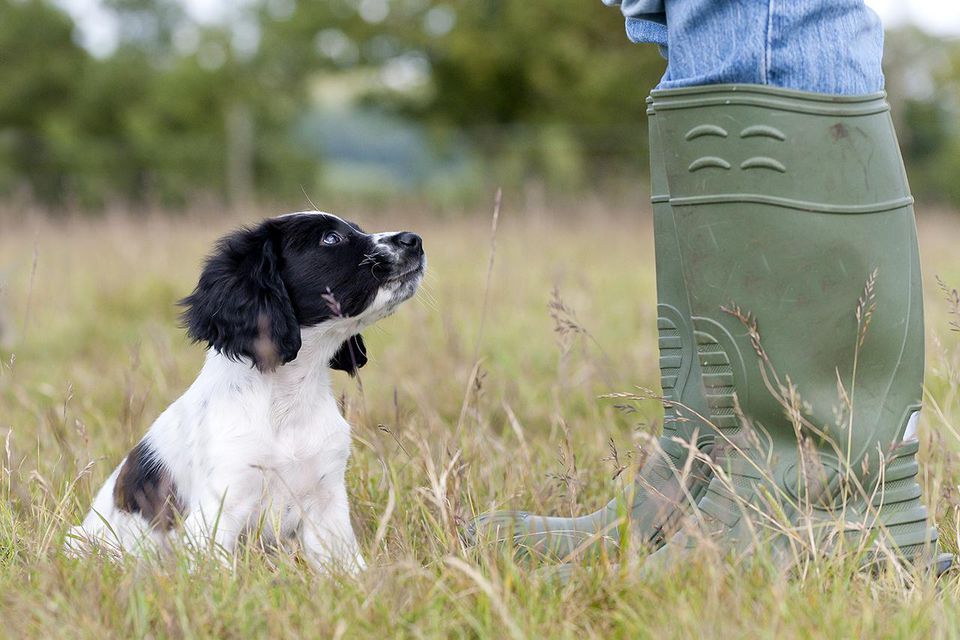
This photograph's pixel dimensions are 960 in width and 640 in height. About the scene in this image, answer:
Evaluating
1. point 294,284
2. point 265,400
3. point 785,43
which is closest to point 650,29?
point 785,43

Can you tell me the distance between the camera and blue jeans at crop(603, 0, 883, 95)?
2.01 meters

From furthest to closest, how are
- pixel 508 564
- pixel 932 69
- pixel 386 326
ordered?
pixel 932 69 → pixel 386 326 → pixel 508 564

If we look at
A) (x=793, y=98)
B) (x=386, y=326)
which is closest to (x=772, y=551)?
(x=793, y=98)

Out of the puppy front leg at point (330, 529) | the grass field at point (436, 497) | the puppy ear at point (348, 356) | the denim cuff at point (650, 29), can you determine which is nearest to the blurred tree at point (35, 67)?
the grass field at point (436, 497)

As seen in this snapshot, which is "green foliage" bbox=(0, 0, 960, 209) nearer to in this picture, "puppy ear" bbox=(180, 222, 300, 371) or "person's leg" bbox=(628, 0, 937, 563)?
"puppy ear" bbox=(180, 222, 300, 371)

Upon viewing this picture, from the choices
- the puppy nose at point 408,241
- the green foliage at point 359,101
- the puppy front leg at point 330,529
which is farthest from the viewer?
the green foliage at point 359,101

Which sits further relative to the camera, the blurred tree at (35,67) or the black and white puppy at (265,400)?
the blurred tree at (35,67)

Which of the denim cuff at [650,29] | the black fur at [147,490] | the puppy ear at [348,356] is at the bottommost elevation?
the black fur at [147,490]

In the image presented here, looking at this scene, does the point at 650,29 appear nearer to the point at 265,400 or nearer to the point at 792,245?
the point at 792,245

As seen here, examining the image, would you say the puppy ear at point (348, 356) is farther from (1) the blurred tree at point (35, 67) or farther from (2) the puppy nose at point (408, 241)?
(1) the blurred tree at point (35, 67)

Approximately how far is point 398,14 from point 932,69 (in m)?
11.5

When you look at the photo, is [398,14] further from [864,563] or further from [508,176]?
[864,563]

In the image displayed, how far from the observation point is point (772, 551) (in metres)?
2.08

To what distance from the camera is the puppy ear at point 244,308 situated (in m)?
2.50
